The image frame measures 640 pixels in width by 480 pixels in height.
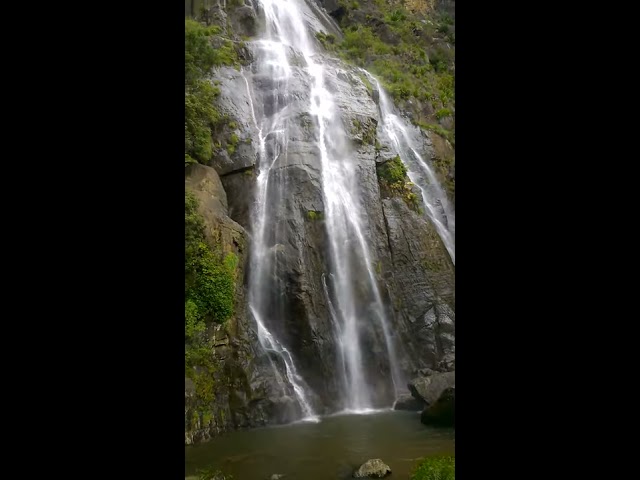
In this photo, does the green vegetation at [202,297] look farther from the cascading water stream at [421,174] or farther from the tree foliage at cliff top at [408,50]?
the tree foliage at cliff top at [408,50]

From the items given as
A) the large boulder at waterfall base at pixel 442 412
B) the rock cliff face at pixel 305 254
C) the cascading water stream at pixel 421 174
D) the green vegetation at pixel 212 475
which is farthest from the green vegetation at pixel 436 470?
the cascading water stream at pixel 421 174

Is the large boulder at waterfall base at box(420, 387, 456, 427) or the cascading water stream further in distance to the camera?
the cascading water stream

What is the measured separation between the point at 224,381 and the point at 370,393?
352 centimetres

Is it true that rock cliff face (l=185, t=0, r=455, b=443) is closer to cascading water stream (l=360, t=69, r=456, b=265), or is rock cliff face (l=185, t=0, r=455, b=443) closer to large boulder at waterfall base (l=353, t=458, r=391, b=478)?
cascading water stream (l=360, t=69, r=456, b=265)

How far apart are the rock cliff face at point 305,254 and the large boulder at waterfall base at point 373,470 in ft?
9.96

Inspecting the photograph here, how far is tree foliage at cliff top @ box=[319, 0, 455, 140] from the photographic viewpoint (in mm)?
18328

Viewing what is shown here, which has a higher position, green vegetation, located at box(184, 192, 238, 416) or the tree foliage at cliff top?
the tree foliage at cliff top

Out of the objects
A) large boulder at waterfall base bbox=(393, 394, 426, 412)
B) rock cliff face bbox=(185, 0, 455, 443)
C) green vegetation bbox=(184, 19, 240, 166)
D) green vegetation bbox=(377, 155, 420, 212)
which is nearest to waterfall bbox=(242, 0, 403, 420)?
rock cliff face bbox=(185, 0, 455, 443)

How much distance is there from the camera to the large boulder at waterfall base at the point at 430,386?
10.5m

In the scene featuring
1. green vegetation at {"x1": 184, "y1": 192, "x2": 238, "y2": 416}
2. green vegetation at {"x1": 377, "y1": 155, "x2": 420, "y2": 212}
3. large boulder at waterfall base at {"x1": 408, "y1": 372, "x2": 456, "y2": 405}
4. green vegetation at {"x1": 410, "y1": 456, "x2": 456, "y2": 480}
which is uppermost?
green vegetation at {"x1": 377, "y1": 155, "x2": 420, "y2": 212}

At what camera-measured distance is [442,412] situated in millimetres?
9789

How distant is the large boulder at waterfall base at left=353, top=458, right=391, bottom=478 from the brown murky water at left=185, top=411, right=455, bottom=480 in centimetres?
18
